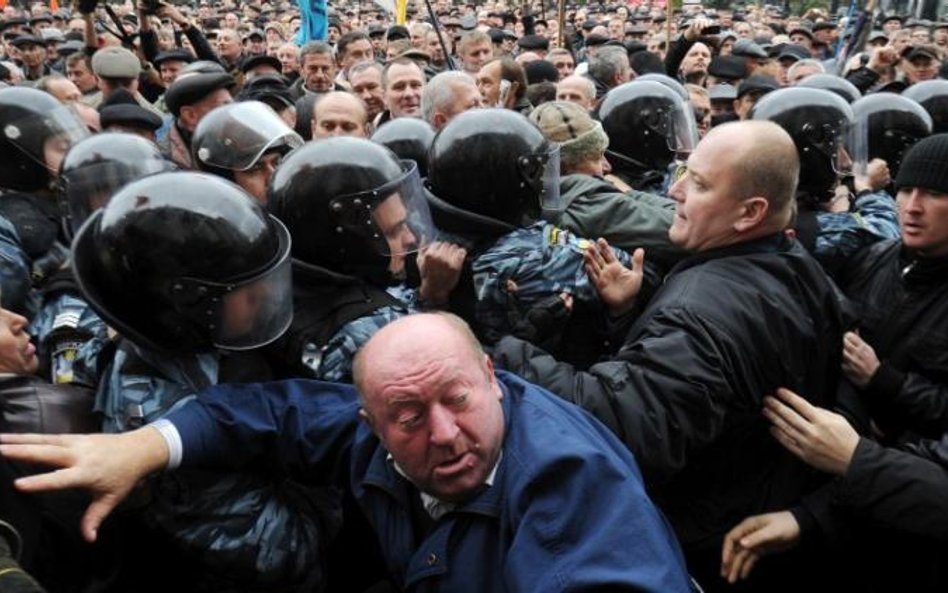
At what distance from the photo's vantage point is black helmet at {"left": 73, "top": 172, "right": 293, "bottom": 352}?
1956 millimetres

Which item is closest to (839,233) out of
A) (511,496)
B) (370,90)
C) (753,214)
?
(753,214)

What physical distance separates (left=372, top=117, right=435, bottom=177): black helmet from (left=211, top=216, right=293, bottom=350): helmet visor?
5.33 feet

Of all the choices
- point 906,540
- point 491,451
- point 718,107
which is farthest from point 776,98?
point 718,107

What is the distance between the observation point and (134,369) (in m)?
2.07

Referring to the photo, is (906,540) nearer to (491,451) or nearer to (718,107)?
(491,451)

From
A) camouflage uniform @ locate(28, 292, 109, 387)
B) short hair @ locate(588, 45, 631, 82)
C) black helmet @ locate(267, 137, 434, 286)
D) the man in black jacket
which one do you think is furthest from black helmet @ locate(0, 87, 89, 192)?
short hair @ locate(588, 45, 631, 82)

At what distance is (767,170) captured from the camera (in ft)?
7.71

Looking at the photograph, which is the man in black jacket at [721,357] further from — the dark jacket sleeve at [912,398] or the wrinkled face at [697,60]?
the wrinkled face at [697,60]

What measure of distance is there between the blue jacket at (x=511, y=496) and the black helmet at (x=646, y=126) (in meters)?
2.40

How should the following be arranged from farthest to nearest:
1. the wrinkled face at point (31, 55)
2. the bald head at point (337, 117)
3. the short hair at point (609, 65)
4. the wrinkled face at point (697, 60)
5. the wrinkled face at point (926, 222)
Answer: the wrinkled face at point (31, 55), the wrinkled face at point (697, 60), the short hair at point (609, 65), the bald head at point (337, 117), the wrinkled face at point (926, 222)

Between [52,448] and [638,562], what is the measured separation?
1198mm

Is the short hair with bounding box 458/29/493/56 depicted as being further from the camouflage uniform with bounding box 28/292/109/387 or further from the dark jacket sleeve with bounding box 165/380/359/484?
the dark jacket sleeve with bounding box 165/380/359/484

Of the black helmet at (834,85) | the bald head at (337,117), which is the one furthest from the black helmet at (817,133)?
the bald head at (337,117)

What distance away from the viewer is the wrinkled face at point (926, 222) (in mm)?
2637
